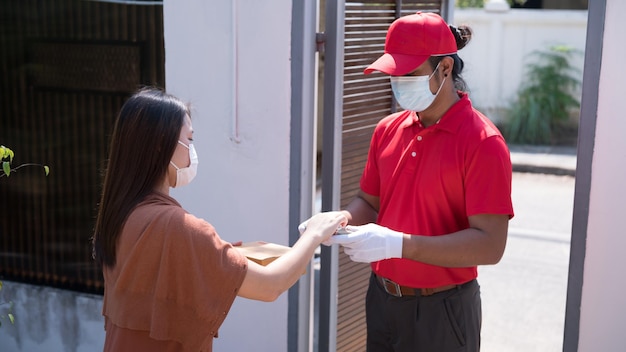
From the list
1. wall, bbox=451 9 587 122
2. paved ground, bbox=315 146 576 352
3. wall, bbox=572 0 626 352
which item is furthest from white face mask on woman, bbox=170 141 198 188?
wall, bbox=451 9 587 122

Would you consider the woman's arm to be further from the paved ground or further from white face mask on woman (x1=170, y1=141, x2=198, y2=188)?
the paved ground

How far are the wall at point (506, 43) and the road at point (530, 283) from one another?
4840 mm

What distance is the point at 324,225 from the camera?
258cm

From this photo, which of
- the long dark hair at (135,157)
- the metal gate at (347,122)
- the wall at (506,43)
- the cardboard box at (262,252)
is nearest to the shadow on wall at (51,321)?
the metal gate at (347,122)

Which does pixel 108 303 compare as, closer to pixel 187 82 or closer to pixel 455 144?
pixel 455 144

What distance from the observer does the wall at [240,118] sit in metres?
3.55

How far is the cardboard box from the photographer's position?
2.35 metres

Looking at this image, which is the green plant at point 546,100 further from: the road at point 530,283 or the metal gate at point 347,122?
the metal gate at point 347,122

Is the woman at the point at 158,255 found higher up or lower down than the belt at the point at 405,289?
higher up

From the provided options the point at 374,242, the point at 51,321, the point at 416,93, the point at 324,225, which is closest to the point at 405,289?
the point at 374,242

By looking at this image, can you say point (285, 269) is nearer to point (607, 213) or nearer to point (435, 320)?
point (435, 320)

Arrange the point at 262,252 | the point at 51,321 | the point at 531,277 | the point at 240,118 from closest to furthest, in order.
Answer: the point at 262,252, the point at 240,118, the point at 51,321, the point at 531,277

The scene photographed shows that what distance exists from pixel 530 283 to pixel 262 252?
445 centimetres

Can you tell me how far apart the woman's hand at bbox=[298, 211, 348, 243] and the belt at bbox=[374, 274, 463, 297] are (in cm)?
27
